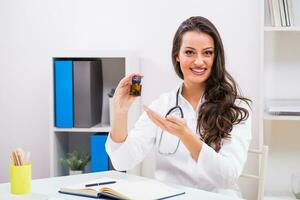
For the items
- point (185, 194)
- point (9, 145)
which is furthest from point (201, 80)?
point (9, 145)

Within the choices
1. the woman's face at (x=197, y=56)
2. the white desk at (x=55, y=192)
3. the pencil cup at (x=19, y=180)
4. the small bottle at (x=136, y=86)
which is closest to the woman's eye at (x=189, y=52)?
the woman's face at (x=197, y=56)

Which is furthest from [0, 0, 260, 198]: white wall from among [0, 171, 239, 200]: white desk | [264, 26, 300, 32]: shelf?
[0, 171, 239, 200]: white desk

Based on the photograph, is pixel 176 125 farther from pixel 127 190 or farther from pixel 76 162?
pixel 76 162

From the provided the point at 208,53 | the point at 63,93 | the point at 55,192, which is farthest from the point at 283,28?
the point at 55,192

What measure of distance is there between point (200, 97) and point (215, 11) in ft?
2.68

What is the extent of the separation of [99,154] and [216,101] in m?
0.91

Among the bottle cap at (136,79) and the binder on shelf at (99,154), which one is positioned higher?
the bottle cap at (136,79)

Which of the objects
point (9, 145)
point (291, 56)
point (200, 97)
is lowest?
point (9, 145)

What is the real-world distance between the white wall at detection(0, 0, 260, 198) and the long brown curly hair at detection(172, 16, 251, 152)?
0.64 m

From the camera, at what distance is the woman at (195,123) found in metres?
2.04

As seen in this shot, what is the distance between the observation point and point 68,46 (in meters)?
3.10

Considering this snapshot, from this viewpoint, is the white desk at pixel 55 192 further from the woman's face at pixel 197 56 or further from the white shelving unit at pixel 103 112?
the white shelving unit at pixel 103 112

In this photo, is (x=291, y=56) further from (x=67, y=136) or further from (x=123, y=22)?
(x=67, y=136)

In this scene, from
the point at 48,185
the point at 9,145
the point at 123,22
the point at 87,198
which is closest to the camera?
the point at 87,198
